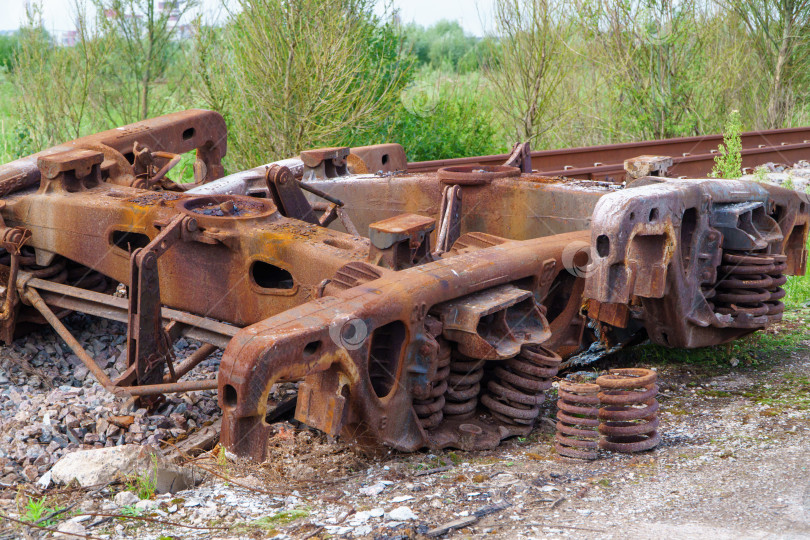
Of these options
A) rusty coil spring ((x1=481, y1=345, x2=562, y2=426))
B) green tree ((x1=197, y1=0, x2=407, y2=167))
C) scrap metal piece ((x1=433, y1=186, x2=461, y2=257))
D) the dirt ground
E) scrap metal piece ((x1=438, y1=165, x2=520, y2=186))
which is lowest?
the dirt ground

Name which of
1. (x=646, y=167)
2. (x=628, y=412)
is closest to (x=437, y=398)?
(x=628, y=412)

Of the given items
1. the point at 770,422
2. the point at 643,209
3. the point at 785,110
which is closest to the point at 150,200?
the point at 643,209

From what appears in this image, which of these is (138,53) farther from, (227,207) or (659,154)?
(227,207)

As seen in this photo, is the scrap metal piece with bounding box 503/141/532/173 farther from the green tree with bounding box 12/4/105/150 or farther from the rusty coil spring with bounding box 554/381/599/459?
the green tree with bounding box 12/4/105/150

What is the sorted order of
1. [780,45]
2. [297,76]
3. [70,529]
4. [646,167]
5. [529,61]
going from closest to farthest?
[70,529] < [646,167] < [297,76] < [529,61] < [780,45]

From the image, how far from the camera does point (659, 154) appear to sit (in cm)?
1105

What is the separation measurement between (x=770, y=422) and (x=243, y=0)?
7.99 metres

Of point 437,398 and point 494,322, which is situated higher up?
point 494,322

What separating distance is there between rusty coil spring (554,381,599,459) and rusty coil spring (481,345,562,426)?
0.21 metres

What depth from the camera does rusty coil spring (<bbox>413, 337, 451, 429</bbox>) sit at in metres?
3.63

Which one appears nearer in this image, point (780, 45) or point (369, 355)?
point (369, 355)

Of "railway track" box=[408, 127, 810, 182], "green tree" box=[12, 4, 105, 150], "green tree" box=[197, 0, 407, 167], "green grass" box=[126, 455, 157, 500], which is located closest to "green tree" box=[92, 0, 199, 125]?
"green tree" box=[12, 4, 105, 150]

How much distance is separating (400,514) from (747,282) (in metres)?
2.51

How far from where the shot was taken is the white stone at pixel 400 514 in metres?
2.93
